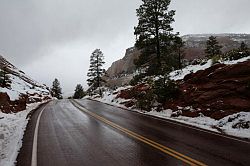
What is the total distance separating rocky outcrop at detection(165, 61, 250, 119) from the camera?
13930 mm

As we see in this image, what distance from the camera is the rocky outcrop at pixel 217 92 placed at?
45.7ft

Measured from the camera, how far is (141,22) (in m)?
26.2

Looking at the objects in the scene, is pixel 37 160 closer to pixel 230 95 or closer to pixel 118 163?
pixel 118 163

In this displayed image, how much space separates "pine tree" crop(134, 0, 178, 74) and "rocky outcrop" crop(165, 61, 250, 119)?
22.6 ft

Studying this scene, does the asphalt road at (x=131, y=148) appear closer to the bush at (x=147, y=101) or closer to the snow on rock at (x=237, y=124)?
the snow on rock at (x=237, y=124)

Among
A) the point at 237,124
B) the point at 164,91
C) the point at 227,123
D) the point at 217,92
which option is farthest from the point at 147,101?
the point at 237,124

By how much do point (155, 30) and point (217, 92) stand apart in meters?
12.4

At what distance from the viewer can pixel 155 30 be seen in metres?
26.6

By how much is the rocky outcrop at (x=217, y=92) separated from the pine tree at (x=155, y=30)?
6.90 metres

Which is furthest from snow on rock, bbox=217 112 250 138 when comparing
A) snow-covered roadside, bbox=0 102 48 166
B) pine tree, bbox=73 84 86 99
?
pine tree, bbox=73 84 86 99

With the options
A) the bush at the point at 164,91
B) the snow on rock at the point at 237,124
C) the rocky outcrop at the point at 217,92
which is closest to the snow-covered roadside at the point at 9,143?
the snow on rock at the point at 237,124

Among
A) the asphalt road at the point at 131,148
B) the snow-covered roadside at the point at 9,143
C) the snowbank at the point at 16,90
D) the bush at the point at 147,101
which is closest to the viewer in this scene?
the asphalt road at the point at 131,148

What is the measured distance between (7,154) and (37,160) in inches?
58.6

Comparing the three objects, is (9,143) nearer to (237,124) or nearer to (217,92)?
(237,124)
